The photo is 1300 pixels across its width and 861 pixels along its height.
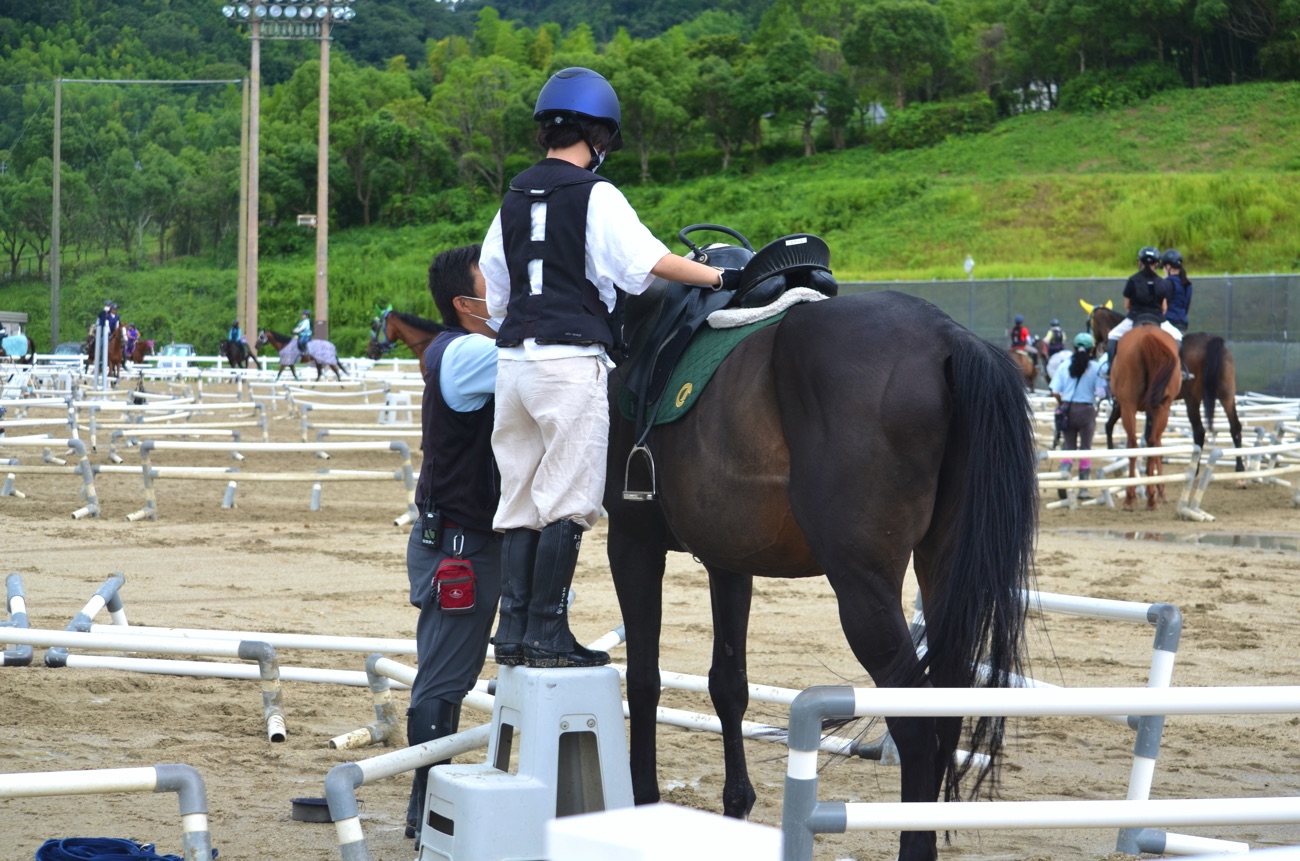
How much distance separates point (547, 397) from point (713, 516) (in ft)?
2.22

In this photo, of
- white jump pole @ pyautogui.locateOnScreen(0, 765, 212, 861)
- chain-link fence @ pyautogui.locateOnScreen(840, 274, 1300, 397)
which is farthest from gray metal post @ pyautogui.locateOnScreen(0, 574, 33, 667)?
chain-link fence @ pyautogui.locateOnScreen(840, 274, 1300, 397)

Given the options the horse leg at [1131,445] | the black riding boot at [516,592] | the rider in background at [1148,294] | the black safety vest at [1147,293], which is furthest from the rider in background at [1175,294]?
the black riding boot at [516,592]

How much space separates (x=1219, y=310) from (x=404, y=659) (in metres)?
27.8

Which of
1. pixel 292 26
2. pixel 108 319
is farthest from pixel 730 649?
pixel 292 26

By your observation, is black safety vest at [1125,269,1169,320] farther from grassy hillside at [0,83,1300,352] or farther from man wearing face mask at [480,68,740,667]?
grassy hillside at [0,83,1300,352]

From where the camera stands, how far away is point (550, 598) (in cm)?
340

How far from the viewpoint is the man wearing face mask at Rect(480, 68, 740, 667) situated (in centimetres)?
342

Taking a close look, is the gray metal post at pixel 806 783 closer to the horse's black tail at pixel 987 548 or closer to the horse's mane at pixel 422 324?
the horse's black tail at pixel 987 548

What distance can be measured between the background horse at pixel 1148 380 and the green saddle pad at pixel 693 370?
33.5 feet

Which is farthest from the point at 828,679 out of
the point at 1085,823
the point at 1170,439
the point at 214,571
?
the point at 1170,439

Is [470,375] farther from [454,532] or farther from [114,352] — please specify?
[114,352]

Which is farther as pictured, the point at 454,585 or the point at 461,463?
the point at 461,463

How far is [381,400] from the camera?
25703mm

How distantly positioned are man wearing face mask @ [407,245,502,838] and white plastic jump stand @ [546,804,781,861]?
8.78ft
